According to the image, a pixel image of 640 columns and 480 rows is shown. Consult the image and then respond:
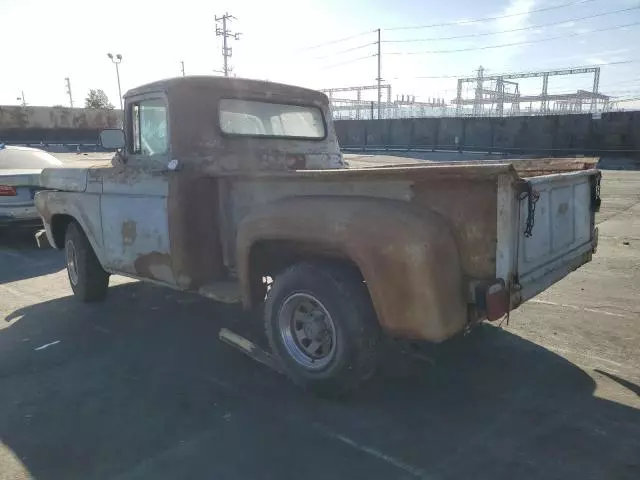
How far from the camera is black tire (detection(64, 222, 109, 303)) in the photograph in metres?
5.38

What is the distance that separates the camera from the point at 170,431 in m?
3.04

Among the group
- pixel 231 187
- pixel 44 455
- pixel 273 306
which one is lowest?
pixel 44 455

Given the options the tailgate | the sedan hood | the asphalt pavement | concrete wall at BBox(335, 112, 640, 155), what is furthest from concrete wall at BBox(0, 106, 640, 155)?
the sedan hood

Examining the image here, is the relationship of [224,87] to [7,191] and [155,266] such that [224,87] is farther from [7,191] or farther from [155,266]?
[7,191]

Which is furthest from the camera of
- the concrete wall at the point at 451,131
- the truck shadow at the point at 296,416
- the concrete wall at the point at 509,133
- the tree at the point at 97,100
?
the tree at the point at 97,100

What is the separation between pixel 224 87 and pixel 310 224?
6.68ft

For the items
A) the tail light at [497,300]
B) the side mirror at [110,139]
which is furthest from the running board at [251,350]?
the side mirror at [110,139]

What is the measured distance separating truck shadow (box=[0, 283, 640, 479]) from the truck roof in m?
2.15

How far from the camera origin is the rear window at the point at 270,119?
15.0ft

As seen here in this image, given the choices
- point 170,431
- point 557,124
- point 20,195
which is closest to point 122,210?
point 170,431

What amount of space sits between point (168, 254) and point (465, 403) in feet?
8.13

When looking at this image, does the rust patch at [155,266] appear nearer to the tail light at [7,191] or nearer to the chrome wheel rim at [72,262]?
the chrome wheel rim at [72,262]

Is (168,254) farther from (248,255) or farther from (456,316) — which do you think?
(456,316)

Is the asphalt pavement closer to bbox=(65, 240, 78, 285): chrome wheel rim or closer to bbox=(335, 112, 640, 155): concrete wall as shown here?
bbox=(65, 240, 78, 285): chrome wheel rim
